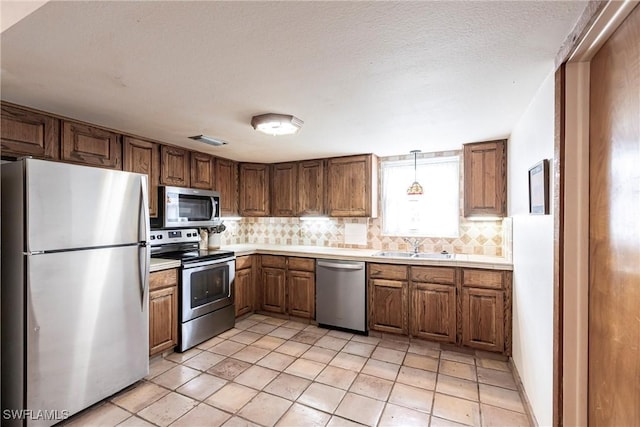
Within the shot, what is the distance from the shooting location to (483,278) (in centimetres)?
277

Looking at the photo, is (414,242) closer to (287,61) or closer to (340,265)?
(340,265)

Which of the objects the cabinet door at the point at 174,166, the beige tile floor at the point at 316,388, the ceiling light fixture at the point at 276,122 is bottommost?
the beige tile floor at the point at 316,388

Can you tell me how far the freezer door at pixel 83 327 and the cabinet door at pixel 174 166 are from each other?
1.20 meters

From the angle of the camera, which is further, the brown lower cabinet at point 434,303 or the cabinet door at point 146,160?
the brown lower cabinet at point 434,303

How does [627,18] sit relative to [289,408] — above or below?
above

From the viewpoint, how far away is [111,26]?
1.20m

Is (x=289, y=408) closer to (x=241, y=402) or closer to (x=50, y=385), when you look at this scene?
(x=241, y=402)

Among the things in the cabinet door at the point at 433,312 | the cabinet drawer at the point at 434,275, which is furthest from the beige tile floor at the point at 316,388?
the cabinet drawer at the point at 434,275

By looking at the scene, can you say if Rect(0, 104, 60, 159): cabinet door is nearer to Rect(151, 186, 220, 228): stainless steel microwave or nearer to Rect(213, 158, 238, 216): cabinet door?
Rect(151, 186, 220, 228): stainless steel microwave

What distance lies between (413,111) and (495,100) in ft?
1.75

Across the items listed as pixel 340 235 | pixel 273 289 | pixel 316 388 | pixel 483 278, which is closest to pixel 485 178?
pixel 483 278

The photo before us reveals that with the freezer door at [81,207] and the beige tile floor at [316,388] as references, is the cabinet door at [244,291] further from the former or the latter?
the freezer door at [81,207]

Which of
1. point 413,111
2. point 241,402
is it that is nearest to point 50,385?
point 241,402

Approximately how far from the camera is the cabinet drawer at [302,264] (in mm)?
3613
